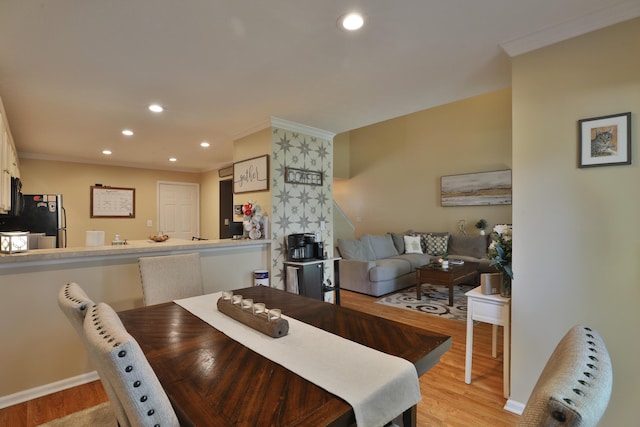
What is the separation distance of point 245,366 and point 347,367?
0.35 meters

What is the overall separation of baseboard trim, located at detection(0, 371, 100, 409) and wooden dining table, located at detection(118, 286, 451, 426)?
1.18 metres

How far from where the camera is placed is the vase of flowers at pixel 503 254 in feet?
6.57

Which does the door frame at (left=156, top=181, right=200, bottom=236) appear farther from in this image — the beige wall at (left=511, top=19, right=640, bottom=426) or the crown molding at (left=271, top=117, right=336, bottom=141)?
the beige wall at (left=511, top=19, right=640, bottom=426)

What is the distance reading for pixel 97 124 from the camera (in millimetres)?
3381

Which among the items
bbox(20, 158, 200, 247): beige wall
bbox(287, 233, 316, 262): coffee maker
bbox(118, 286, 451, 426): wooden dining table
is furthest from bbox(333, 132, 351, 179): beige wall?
bbox(118, 286, 451, 426): wooden dining table

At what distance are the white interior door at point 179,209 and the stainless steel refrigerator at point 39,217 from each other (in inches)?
86.2

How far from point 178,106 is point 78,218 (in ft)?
12.8

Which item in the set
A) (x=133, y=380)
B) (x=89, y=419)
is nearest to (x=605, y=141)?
(x=133, y=380)

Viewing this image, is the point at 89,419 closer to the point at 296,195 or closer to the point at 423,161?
the point at 296,195

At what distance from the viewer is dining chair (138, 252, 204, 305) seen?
2146mm

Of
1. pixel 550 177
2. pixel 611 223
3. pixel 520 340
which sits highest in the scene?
pixel 550 177

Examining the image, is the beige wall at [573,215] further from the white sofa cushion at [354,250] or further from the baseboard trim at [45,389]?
the white sofa cushion at [354,250]

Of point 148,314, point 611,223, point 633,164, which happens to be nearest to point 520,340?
point 611,223

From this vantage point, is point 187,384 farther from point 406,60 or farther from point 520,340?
point 406,60
